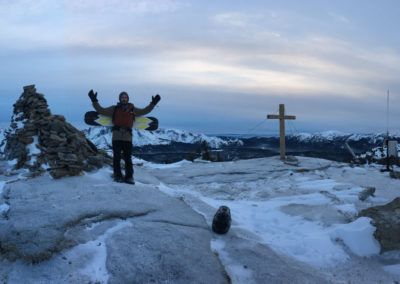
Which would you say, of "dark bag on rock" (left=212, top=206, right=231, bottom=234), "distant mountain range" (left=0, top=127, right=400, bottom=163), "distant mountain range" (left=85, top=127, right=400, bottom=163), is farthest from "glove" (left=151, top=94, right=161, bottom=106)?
"distant mountain range" (left=85, top=127, right=400, bottom=163)

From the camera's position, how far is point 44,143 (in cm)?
1505

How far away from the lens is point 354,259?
939 centimetres

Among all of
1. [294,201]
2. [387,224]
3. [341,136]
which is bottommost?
[341,136]

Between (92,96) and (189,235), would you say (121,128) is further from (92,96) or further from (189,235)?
(189,235)

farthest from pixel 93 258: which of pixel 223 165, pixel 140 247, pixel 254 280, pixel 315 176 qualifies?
pixel 223 165

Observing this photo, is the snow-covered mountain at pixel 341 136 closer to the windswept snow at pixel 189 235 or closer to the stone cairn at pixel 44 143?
the stone cairn at pixel 44 143

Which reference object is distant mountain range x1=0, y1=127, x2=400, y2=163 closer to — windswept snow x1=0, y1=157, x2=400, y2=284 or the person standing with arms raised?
the person standing with arms raised

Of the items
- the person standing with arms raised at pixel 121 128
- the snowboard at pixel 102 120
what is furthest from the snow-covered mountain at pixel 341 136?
the person standing with arms raised at pixel 121 128

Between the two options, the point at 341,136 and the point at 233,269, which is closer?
the point at 233,269

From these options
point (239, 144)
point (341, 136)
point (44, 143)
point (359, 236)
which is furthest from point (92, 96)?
point (341, 136)

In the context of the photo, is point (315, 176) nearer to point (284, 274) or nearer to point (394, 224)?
point (394, 224)

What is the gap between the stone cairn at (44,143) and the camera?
1347 centimetres

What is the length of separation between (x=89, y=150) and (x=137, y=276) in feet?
28.7

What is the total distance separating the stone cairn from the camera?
13.5 meters
